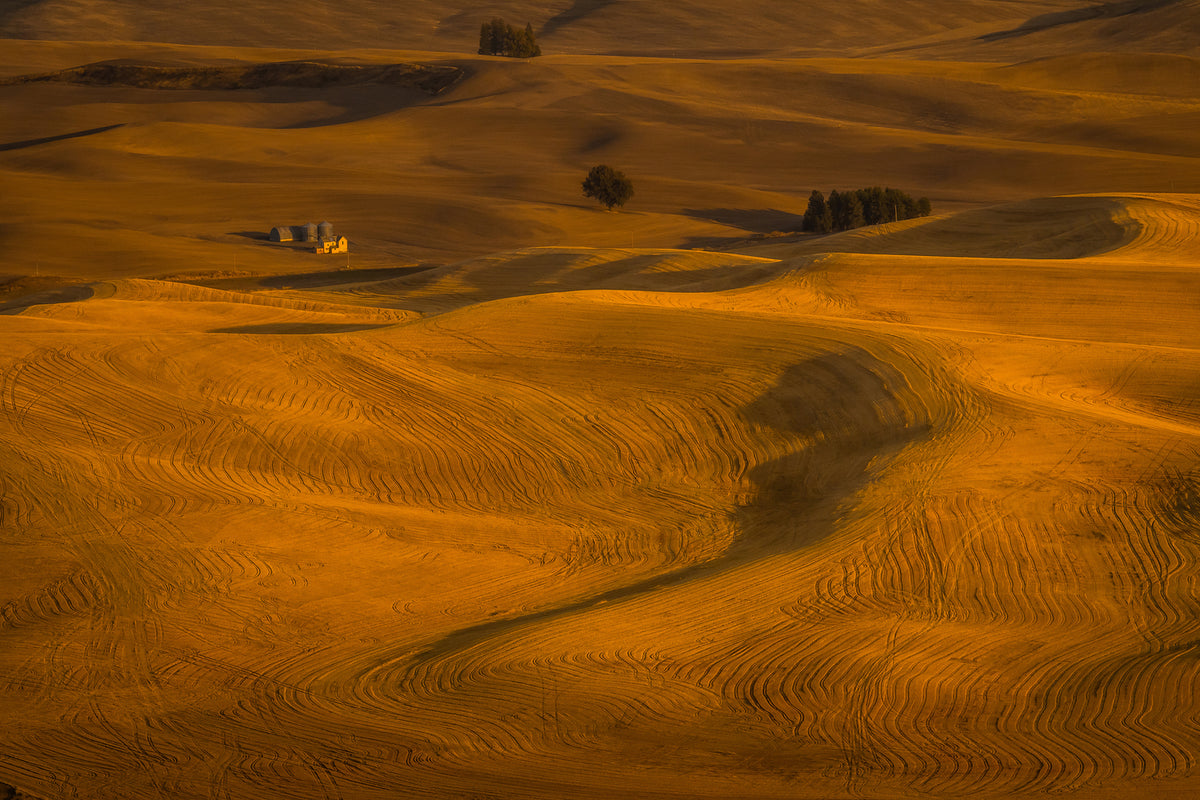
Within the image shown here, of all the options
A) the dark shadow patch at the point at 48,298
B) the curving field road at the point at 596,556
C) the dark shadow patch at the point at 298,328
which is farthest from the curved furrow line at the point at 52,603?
the dark shadow patch at the point at 48,298

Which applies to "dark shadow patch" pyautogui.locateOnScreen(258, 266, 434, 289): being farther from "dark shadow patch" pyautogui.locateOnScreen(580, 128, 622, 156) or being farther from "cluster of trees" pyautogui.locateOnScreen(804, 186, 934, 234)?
"dark shadow patch" pyautogui.locateOnScreen(580, 128, 622, 156)

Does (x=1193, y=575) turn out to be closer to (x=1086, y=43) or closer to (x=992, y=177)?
(x=992, y=177)

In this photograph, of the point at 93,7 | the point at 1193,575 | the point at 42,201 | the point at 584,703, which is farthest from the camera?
the point at 93,7

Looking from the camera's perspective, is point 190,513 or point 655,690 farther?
point 190,513

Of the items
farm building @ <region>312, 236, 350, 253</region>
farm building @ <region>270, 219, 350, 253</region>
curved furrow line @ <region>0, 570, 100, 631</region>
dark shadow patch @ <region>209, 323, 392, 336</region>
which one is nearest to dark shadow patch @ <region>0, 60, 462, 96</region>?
farm building @ <region>270, 219, 350, 253</region>

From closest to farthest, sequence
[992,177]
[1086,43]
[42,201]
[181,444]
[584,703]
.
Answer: [584,703]
[181,444]
[42,201]
[992,177]
[1086,43]

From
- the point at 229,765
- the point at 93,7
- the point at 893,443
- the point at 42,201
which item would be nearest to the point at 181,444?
the point at 229,765
